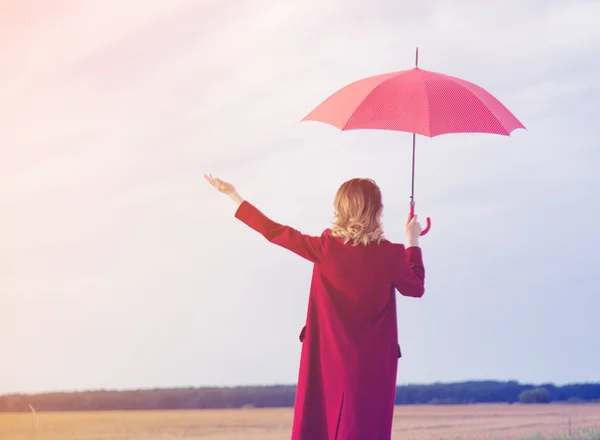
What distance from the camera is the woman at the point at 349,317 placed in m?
4.02

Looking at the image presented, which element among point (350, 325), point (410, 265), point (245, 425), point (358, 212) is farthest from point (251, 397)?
point (358, 212)

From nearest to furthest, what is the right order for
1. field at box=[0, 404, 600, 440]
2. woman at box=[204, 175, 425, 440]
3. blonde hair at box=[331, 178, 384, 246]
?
blonde hair at box=[331, 178, 384, 246] → woman at box=[204, 175, 425, 440] → field at box=[0, 404, 600, 440]

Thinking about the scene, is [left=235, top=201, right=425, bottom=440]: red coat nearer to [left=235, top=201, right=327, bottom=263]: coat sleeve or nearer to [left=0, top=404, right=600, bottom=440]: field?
[left=235, top=201, right=327, bottom=263]: coat sleeve

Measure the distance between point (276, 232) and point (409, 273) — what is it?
1.73ft

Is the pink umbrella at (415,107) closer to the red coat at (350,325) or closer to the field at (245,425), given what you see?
the red coat at (350,325)

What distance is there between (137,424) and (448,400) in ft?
7.33

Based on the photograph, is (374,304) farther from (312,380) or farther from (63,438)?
(63,438)

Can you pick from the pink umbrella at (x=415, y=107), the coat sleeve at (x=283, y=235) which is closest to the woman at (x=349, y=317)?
the coat sleeve at (x=283, y=235)

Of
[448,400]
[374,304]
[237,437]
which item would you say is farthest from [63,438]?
[374,304]

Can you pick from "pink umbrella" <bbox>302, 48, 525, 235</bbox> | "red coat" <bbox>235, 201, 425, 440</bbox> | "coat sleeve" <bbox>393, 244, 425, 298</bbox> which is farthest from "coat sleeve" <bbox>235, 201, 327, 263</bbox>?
"pink umbrella" <bbox>302, 48, 525, 235</bbox>

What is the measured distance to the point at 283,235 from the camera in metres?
3.98

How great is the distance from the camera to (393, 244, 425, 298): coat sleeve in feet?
13.3

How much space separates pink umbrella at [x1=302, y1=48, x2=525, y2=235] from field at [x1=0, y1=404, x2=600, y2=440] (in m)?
2.86

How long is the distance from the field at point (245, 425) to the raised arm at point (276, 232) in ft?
9.63
